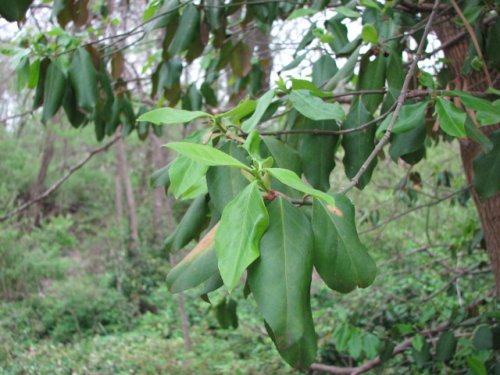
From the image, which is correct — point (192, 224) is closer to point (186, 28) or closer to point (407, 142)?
point (407, 142)

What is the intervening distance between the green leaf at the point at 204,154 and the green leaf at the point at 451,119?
0.45 metres

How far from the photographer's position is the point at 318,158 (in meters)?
1.08

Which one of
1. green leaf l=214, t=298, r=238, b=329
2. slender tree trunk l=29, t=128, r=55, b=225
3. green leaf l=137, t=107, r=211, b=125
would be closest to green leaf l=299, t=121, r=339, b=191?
green leaf l=137, t=107, r=211, b=125

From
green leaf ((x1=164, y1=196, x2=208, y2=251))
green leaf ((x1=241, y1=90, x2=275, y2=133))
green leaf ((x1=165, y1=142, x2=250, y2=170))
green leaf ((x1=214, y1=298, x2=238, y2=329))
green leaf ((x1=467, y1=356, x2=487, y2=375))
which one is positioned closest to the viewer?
green leaf ((x1=165, y1=142, x2=250, y2=170))

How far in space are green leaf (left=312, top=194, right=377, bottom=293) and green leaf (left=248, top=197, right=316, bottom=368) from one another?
1.1 inches

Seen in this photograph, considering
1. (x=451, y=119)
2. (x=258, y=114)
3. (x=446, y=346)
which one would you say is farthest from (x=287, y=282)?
(x=446, y=346)

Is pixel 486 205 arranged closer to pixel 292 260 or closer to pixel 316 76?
pixel 316 76

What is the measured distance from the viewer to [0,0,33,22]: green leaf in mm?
984

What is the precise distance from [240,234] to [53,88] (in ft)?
3.54

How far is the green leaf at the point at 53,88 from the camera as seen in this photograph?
57.6 inches

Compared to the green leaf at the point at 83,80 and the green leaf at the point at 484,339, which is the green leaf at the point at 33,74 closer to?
the green leaf at the point at 83,80

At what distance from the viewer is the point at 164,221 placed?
382 inches

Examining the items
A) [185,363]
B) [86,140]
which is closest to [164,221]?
[86,140]

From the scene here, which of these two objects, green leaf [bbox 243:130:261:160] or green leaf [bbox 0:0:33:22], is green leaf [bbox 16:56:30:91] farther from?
green leaf [bbox 243:130:261:160]
